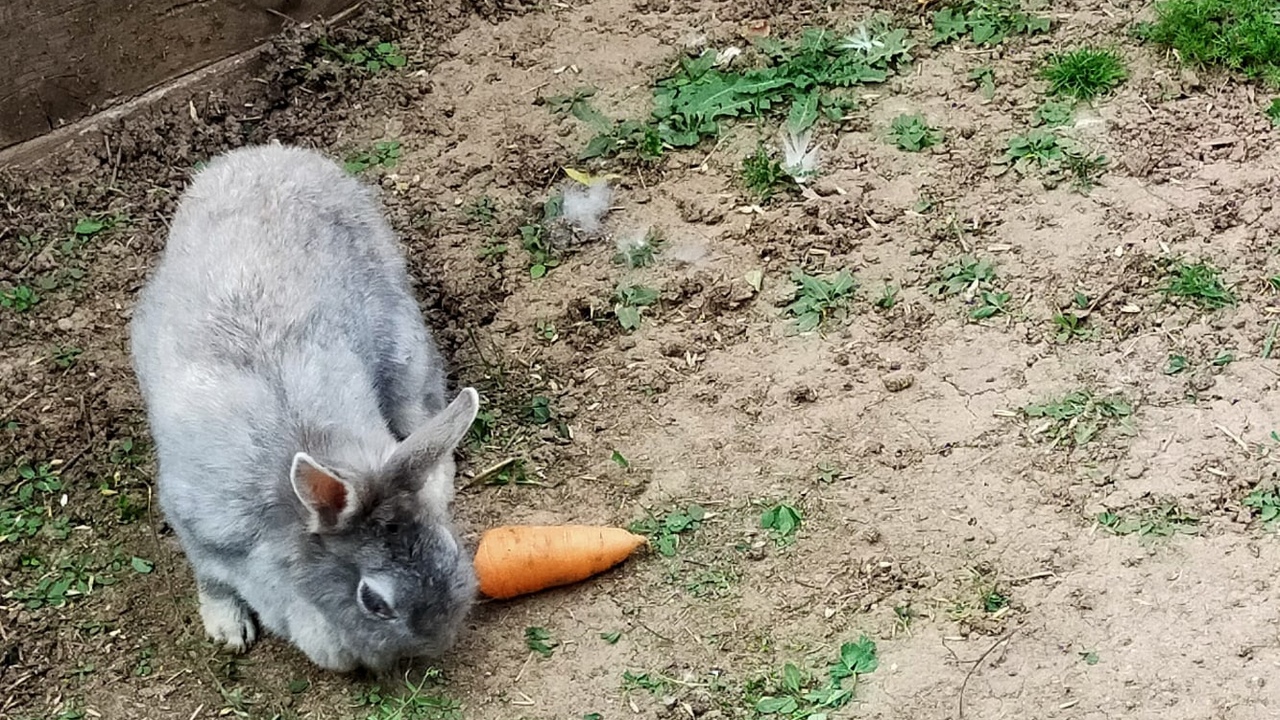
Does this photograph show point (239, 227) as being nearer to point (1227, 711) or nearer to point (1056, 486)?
point (1056, 486)

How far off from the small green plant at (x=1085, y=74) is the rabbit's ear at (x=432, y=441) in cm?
315

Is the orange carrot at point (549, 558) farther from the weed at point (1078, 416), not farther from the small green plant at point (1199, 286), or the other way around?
the small green plant at point (1199, 286)

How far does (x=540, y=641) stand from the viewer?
4.45 meters

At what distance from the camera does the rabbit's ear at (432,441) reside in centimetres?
403

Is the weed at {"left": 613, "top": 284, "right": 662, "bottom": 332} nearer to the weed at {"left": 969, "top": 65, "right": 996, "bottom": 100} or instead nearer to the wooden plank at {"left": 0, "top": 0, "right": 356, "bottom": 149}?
the weed at {"left": 969, "top": 65, "right": 996, "bottom": 100}

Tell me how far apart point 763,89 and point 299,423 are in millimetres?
2790

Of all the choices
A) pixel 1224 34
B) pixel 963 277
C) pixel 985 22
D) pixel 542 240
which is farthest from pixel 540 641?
pixel 1224 34

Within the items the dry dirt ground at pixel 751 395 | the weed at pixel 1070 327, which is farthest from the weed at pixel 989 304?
the weed at pixel 1070 327

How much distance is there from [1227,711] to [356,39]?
4721mm

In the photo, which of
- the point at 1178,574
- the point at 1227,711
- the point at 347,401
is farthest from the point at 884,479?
the point at 347,401

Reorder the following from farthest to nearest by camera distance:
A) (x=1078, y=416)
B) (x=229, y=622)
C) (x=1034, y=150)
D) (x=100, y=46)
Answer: (x=100, y=46) → (x=1034, y=150) → (x=1078, y=416) → (x=229, y=622)

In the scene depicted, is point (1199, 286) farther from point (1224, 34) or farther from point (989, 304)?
point (1224, 34)

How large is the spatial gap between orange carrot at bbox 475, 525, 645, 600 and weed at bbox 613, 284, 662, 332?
107 centimetres

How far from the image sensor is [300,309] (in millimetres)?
4648
